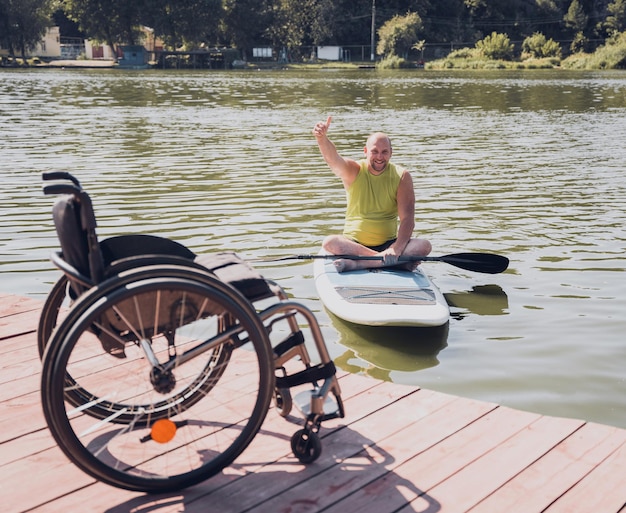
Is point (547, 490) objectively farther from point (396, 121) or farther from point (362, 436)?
point (396, 121)

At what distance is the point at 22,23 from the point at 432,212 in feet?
282

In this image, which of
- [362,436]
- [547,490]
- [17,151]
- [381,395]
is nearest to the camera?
[547,490]

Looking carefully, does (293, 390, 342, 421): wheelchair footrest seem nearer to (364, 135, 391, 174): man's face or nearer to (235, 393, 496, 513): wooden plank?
(235, 393, 496, 513): wooden plank

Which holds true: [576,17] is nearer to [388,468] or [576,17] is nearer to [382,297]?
[382,297]

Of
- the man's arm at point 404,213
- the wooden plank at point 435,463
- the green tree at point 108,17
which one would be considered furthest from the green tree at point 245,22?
the wooden plank at point 435,463

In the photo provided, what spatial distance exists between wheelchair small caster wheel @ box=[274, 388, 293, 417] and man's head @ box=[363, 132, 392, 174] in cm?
353

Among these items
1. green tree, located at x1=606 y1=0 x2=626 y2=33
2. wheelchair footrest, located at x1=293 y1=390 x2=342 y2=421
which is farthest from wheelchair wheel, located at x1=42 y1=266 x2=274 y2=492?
green tree, located at x1=606 y1=0 x2=626 y2=33

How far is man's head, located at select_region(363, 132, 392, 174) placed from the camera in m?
6.84

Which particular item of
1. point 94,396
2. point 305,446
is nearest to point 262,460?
point 305,446

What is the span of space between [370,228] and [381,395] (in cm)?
321

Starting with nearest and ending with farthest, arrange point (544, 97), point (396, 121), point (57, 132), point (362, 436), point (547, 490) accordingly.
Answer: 1. point (547, 490)
2. point (362, 436)
3. point (57, 132)
4. point (396, 121)
5. point (544, 97)

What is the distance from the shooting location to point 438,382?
Result: 578cm

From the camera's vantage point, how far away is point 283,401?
3701 mm

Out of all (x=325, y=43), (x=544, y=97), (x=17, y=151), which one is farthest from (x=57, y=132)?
(x=325, y=43)
